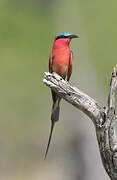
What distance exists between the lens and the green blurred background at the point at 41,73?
9422 mm

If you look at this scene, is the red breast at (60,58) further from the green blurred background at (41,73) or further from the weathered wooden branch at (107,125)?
the green blurred background at (41,73)

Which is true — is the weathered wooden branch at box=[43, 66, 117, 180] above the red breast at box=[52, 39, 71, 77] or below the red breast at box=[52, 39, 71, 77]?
below

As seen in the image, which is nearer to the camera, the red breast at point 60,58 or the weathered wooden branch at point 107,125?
the weathered wooden branch at point 107,125

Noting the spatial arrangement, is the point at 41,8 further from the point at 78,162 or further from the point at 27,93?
the point at 78,162

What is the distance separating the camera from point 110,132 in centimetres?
288

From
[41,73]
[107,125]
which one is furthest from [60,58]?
[41,73]

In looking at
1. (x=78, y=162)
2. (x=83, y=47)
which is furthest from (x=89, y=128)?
(x=83, y=47)

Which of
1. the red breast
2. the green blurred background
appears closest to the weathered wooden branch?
the red breast

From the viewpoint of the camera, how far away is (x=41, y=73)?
1032 cm

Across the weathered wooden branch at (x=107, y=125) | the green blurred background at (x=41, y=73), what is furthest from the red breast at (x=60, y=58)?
the green blurred background at (x=41, y=73)

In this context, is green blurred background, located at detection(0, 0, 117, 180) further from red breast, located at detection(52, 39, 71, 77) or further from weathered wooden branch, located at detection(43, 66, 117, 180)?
weathered wooden branch, located at detection(43, 66, 117, 180)

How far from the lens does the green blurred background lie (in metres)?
9.42

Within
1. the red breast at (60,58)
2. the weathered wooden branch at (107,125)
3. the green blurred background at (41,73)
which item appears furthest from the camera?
the green blurred background at (41,73)

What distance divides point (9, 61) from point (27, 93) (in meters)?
0.93
